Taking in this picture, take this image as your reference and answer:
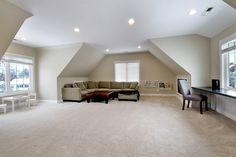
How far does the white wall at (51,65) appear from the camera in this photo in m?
5.71

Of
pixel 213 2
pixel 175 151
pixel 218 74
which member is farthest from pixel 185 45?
pixel 175 151

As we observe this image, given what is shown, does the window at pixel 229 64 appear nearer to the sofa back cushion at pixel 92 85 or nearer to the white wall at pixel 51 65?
the white wall at pixel 51 65

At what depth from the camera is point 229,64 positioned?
12.6 ft

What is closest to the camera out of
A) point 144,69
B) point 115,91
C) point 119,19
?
point 119,19

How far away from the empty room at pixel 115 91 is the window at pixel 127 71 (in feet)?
6.31

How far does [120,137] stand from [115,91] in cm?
425

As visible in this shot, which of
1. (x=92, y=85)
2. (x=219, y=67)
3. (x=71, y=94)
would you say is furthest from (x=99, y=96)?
(x=219, y=67)

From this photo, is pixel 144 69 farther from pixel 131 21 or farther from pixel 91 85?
pixel 131 21

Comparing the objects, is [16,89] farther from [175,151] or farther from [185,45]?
[185,45]

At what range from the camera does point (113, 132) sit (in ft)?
8.77

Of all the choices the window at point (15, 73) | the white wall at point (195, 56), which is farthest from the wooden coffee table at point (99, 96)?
the white wall at point (195, 56)

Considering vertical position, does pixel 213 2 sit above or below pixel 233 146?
above

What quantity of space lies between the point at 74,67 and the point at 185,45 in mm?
4855

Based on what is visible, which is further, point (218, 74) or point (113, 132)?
point (218, 74)
